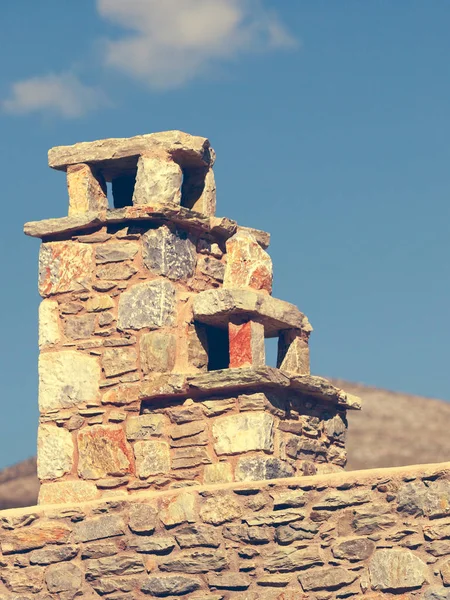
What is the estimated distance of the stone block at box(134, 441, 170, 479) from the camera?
11.3 metres

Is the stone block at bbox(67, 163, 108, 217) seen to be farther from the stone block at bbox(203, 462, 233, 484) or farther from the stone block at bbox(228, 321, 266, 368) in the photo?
the stone block at bbox(203, 462, 233, 484)

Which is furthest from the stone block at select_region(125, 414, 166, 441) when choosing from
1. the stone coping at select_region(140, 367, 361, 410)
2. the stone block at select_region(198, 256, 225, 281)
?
the stone block at select_region(198, 256, 225, 281)

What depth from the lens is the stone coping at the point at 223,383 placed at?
36.5ft

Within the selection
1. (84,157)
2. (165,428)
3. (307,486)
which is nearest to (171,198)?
(84,157)

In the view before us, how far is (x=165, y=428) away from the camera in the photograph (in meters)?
11.4

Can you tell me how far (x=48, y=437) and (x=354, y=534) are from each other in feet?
9.33

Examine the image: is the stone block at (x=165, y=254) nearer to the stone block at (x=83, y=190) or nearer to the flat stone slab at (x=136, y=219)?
the flat stone slab at (x=136, y=219)

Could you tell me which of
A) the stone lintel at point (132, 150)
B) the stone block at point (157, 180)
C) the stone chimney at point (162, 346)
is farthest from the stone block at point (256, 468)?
the stone lintel at point (132, 150)

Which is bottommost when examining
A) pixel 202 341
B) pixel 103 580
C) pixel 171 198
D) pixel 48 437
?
pixel 103 580

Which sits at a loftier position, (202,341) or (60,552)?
(202,341)

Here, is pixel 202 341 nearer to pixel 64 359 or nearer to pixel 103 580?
pixel 64 359

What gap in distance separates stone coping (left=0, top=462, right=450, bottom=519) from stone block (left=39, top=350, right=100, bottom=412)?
94 cm

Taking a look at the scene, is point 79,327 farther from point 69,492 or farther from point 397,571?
point 397,571

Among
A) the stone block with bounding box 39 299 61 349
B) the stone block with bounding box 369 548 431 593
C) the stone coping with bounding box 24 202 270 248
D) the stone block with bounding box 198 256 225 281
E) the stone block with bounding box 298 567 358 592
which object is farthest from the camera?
the stone block with bounding box 198 256 225 281
